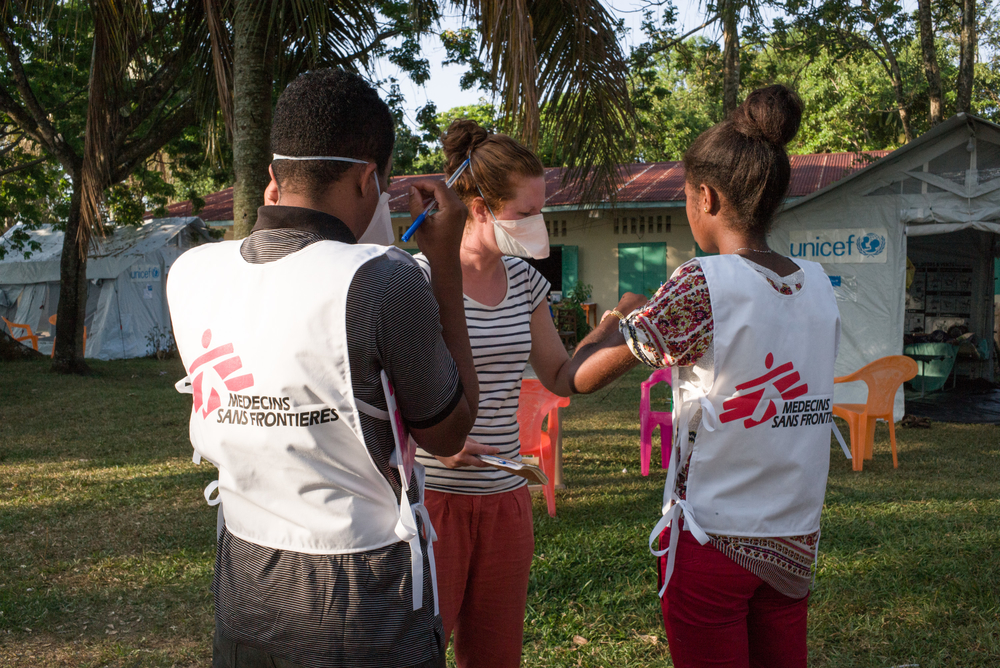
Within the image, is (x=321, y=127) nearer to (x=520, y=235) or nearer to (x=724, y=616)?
(x=520, y=235)

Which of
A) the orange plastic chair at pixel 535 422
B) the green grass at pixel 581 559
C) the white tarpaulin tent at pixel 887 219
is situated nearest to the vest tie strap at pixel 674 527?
the green grass at pixel 581 559

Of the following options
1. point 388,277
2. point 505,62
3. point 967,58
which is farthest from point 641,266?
point 388,277

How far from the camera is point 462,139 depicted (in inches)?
89.7

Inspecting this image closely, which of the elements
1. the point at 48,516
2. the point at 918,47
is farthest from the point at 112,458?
the point at 918,47

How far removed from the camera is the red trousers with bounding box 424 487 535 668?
210 cm

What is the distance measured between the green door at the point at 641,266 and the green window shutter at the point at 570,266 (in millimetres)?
1018

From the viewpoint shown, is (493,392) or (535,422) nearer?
(493,392)

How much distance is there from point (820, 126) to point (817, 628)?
2259cm

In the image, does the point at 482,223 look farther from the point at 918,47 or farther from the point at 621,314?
the point at 918,47

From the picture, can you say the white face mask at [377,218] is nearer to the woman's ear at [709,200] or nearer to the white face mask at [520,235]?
the white face mask at [520,235]

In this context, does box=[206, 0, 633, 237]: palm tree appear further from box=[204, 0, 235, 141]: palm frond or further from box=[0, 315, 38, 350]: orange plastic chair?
box=[0, 315, 38, 350]: orange plastic chair

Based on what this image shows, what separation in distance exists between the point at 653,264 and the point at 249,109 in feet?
45.6

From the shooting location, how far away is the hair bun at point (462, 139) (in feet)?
7.48

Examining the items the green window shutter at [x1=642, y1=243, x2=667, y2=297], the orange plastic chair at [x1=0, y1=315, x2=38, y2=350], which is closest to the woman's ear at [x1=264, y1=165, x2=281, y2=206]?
the green window shutter at [x1=642, y1=243, x2=667, y2=297]
